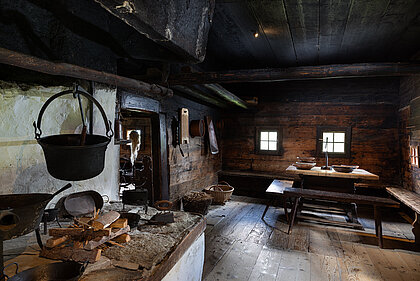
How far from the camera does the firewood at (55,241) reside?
176 cm

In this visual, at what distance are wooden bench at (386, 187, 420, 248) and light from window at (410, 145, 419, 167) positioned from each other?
23.9 inches

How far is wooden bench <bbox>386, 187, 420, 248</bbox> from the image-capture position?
4066 mm

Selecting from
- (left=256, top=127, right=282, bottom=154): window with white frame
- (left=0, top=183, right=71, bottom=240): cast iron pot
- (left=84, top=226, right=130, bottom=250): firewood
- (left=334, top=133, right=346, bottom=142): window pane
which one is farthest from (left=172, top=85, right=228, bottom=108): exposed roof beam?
(left=0, top=183, right=71, bottom=240): cast iron pot

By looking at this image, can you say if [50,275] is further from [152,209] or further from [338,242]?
[338,242]

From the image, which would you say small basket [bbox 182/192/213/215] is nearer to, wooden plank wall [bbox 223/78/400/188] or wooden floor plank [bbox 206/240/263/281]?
wooden floor plank [bbox 206/240/263/281]

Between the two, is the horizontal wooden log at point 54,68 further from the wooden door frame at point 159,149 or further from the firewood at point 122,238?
the wooden door frame at point 159,149

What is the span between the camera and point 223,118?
808cm

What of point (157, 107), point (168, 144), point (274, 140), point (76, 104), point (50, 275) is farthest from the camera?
point (274, 140)

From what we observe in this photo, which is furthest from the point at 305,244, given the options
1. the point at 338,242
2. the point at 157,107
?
the point at 157,107

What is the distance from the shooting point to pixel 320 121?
7.00 m

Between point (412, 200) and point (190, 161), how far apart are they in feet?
14.3

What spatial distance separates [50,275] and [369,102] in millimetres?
7365

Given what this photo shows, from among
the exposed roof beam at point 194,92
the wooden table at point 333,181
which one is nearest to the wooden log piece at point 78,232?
the exposed roof beam at point 194,92

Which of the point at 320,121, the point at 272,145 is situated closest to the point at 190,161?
the point at 272,145
